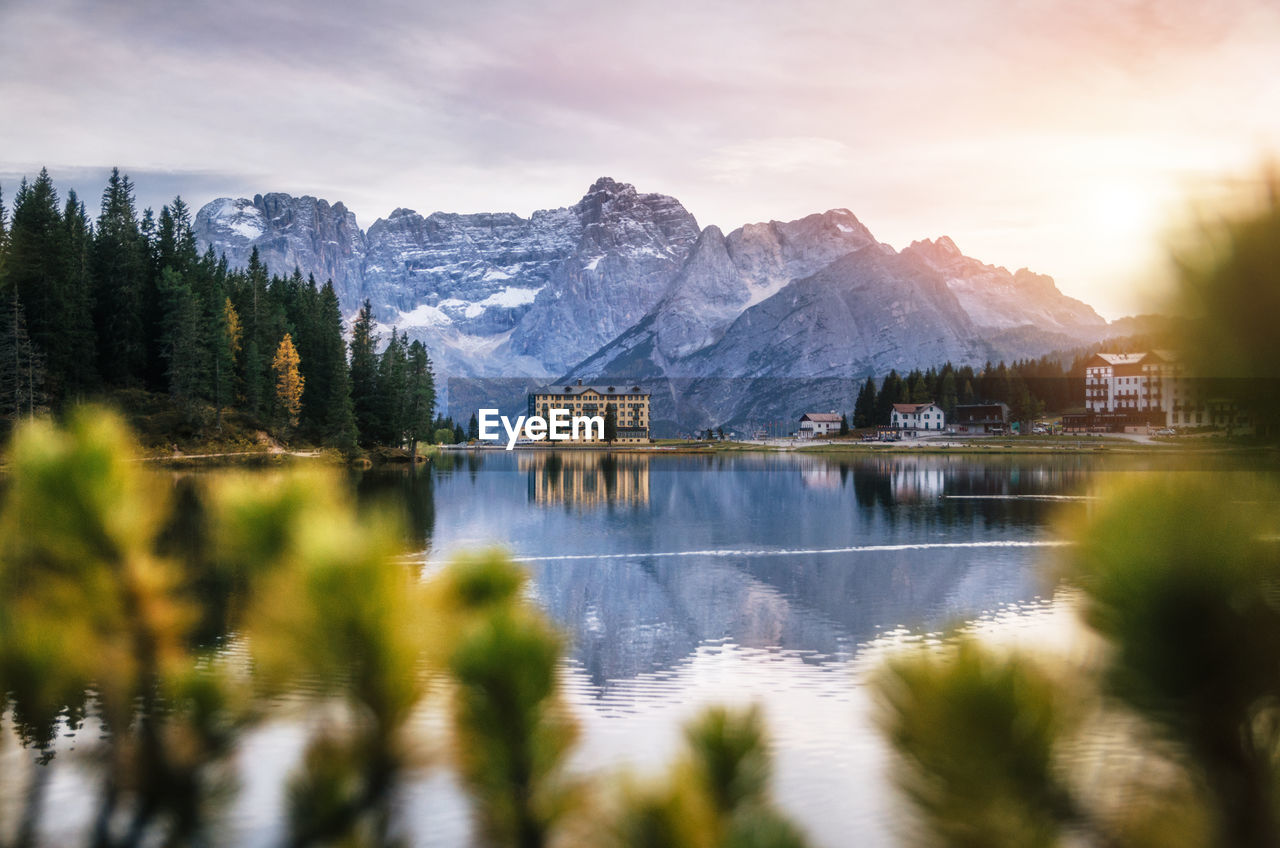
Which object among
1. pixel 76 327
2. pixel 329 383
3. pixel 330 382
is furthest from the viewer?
pixel 329 383

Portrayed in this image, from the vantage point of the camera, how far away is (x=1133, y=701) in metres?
1.80

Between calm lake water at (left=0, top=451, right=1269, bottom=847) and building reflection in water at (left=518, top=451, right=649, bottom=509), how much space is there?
930 mm

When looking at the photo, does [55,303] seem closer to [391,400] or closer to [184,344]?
[184,344]

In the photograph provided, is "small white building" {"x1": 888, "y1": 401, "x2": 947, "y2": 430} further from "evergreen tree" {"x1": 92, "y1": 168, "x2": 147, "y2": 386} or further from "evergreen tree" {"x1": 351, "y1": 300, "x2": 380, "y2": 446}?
"evergreen tree" {"x1": 92, "y1": 168, "x2": 147, "y2": 386}

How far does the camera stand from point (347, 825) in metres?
2.51

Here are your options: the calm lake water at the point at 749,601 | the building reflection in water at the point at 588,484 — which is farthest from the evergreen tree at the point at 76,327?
the building reflection in water at the point at 588,484

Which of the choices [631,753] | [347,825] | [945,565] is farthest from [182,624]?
[945,565]

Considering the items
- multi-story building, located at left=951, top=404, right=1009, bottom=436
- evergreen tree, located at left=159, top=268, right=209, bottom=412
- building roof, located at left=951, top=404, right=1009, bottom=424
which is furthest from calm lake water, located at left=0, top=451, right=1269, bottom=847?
building roof, located at left=951, top=404, right=1009, bottom=424

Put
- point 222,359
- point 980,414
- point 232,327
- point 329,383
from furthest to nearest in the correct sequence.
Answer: point 980,414 → point 329,383 → point 232,327 → point 222,359

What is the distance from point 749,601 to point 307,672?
2942 centimetres

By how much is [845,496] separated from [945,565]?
121 feet

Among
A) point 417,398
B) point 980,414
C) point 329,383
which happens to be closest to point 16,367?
point 329,383

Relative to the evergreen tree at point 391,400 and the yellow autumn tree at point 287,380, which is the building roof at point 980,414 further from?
the yellow autumn tree at point 287,380

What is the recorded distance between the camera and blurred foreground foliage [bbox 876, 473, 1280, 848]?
5.46 ft
